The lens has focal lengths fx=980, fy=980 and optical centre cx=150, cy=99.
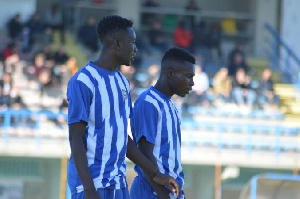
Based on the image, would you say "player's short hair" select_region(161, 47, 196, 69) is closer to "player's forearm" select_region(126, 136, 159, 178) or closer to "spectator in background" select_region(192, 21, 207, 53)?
"player's forearm" select_region(126, 136, 159, 178)

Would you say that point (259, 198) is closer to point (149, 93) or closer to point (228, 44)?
point (149, 93)

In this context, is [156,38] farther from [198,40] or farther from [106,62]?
[106,62]

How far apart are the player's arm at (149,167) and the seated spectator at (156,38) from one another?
53.2 feet

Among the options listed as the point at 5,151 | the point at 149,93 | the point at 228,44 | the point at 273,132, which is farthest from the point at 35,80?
the point at 149,93

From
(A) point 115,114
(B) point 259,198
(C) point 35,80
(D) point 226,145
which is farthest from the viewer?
(C) point 35,80

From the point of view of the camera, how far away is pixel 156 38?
72.2ft

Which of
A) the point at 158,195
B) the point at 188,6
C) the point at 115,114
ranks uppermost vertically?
the point at 188,6

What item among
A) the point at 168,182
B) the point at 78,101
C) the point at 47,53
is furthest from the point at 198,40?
the point at 78,101

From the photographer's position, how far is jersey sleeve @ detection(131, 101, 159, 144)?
19.1 feet

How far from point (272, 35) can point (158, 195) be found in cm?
1885

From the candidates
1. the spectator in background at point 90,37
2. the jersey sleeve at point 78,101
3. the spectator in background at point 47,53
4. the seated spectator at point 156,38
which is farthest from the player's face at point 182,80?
the seated spectator at point 156,38

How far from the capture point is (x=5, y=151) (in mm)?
15820

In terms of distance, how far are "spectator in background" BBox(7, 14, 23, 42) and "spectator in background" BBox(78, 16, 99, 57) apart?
1.43m

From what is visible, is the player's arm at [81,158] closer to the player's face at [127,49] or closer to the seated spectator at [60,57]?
the player's face at [127,49]
